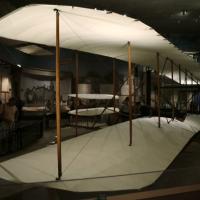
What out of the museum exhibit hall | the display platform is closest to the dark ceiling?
the museum exhibit hall

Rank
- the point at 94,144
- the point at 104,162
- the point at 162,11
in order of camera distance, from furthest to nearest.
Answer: the point at 162,11
the point at 94,144
the point at 104,162

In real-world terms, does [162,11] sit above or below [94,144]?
above

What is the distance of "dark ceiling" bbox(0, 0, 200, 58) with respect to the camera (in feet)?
24.7

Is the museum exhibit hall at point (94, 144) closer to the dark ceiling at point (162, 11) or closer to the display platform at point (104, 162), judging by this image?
the display platform at point (104, 162)

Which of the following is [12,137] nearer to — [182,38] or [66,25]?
[66,25]

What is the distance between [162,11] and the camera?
9.09 metres

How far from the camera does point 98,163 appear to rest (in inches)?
104

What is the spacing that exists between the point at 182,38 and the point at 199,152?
7.93m

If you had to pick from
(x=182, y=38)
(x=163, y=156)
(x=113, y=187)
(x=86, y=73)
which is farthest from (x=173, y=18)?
(x=113, y=187)

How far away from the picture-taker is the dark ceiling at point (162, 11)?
7523 millimetres

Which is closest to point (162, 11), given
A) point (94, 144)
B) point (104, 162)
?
point (94, 144)

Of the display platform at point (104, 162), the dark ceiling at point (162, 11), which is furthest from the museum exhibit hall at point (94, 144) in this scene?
the dark ceiling at point (162, 11)

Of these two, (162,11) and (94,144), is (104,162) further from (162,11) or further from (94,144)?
(162,11)

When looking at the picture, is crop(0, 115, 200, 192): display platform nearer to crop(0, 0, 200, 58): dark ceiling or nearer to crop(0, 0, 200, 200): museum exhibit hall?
crop(0, 0, 200, 200): museum exhibit hall
